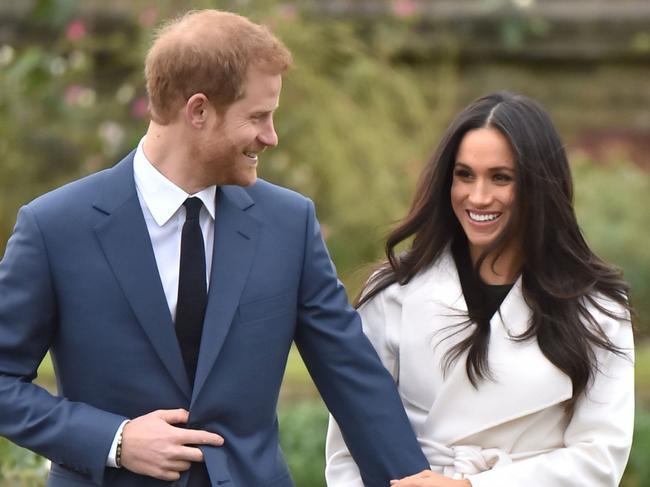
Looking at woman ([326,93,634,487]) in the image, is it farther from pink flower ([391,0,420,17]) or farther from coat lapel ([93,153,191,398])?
pink flower ([391,0,420,17])

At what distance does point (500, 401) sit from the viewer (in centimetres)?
379

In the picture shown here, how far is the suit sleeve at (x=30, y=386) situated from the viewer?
11.6 ft

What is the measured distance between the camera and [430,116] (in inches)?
475

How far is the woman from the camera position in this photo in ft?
12.3

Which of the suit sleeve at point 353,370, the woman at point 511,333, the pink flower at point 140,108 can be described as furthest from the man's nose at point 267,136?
the pink flower at point 140,108

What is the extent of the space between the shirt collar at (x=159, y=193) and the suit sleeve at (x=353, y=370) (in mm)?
353

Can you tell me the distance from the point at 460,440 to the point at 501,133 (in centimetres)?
78

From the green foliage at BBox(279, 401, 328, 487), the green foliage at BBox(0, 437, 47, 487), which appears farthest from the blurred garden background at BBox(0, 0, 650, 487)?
the green foliage at BBox(0, 437, 47, 487)

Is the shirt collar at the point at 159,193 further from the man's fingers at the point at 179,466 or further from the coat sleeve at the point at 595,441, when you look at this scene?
the coat sleeve at the point at 595,441

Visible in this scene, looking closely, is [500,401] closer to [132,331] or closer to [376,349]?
[376,349]

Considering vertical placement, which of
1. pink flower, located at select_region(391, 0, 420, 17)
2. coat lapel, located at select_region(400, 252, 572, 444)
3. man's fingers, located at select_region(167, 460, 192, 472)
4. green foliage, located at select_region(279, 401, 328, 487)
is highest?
pink flower, located at select_region(391, 0, 420, 17)

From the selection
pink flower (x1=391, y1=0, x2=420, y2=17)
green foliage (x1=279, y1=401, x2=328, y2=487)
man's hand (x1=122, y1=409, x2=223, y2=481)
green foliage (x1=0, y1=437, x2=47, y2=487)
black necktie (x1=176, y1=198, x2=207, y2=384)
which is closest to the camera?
man's hand (x1=122, y1=409, x2=223, y2=481)

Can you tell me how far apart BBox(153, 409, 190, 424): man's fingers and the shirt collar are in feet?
1.47

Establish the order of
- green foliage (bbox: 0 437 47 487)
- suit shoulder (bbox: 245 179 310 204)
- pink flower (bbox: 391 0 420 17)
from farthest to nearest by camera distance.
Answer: pink flower (bbox: 391 0 420 17), green foliage (bbox: 0 437 47 487), suit shoulder (bbox: 245 179 310 204)
